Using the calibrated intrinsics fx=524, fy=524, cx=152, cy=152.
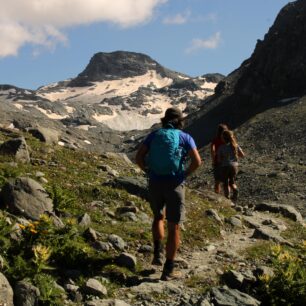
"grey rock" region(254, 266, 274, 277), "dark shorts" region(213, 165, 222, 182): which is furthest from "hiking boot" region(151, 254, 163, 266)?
"dark shorts" region(213, 165, 222, 182)

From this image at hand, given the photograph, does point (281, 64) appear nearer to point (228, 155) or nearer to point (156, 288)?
point (228, 155)

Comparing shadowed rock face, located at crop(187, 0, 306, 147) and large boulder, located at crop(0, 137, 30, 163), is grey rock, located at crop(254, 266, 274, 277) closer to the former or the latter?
large boulder, located at crop(0, 137, 30, 163)

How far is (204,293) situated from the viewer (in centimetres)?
822

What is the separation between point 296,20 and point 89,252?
90.0 m

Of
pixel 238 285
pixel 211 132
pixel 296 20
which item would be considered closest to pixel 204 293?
pixel 238 285

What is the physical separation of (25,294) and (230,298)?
2.95 metres

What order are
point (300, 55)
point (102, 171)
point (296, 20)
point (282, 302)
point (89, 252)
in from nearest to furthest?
point (282, 302)
point (89, 252)
point (102, 171)
point (300, 55)
point (296, 20)

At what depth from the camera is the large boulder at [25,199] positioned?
33.3 ft

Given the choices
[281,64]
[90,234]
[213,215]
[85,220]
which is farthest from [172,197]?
[281,64]

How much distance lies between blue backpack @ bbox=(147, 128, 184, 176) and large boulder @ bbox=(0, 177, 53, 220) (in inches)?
111

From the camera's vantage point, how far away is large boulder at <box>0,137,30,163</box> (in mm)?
16047

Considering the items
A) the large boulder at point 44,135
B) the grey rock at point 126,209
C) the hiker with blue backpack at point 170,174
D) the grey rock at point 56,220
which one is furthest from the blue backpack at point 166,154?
the large boulder at point 44,135

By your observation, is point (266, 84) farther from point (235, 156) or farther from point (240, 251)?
point (240, 251)

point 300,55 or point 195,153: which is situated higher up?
point 300,55
